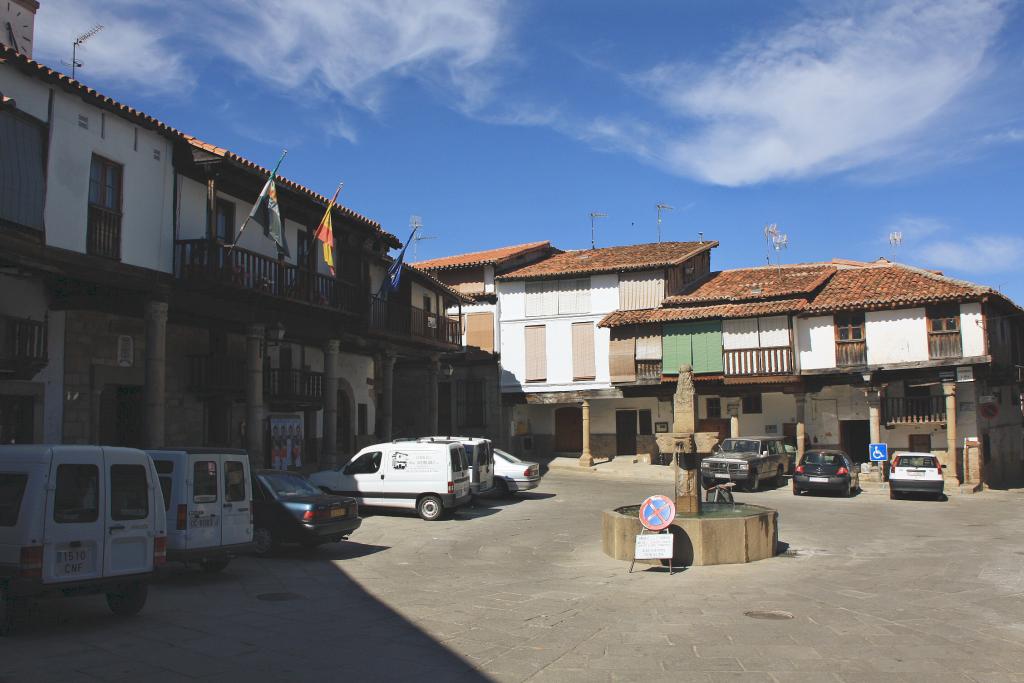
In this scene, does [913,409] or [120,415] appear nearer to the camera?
[120,415]

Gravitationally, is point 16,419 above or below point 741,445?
above

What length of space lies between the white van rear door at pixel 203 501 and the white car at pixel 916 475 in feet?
69.2

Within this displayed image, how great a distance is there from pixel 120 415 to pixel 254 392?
3.17 meters

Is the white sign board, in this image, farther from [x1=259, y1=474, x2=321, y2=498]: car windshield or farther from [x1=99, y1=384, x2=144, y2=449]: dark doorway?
[x1=99, y1=384, x2=144, y2=449]: dark doorway

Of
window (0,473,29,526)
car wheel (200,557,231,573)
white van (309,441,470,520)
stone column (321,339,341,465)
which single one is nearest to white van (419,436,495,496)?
white van (309,441,470,520)

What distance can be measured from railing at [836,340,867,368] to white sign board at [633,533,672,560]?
874 inches

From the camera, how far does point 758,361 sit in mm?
33375

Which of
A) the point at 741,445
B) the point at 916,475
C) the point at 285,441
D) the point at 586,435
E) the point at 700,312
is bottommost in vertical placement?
the point at 916,475

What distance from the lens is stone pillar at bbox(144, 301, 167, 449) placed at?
689 inches

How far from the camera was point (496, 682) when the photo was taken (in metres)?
7.33

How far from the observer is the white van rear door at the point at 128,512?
9328 millimetres

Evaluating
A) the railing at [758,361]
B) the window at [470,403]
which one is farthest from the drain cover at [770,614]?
the window at [470,403]

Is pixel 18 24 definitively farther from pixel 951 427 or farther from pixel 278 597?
pixel 951 427

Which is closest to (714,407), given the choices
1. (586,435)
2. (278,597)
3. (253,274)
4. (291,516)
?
(586,435)
